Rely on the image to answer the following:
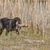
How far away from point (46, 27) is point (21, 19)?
189 millimetres

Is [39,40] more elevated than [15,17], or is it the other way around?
[15,17]

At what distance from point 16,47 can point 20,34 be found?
10 centimetres

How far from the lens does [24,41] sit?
7.79 ft

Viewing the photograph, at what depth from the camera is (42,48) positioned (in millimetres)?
2371

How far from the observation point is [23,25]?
2379 mm

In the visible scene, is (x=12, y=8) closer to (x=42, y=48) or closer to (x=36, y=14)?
(x=36, y=14)

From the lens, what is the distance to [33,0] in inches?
93.7

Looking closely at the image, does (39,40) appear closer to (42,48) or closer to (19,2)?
(42,48)

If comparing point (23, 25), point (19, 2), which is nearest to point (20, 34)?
point (23, 25)

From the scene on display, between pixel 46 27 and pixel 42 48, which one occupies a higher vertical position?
pixel 46 27

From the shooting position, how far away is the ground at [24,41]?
2.37 metres

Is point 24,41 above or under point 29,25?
under

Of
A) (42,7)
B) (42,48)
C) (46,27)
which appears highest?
(42,7)

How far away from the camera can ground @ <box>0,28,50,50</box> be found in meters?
2.37
